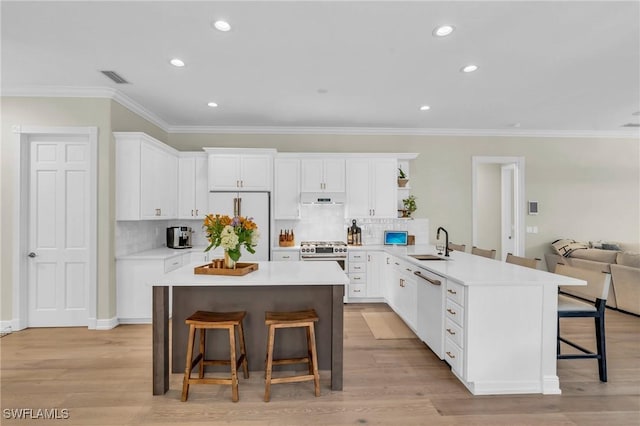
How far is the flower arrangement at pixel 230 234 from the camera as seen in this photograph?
8.61 feet

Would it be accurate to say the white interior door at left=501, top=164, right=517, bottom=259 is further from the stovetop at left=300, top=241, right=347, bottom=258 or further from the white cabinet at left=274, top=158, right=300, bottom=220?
the white cabinet at left=274, top=158, right=300, bottom=220

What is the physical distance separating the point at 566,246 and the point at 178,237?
249 inches

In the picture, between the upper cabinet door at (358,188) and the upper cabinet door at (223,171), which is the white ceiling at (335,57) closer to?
the upper cabinet door at (223,171)

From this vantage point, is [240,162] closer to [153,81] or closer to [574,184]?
[153,81]

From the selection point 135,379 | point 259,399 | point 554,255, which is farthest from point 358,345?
point 554,255

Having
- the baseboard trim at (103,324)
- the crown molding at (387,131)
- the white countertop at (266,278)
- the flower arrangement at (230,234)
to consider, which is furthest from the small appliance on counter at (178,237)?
the flower arrangement at (230,234)

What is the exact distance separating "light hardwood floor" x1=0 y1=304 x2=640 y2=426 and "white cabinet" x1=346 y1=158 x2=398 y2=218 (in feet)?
7.97

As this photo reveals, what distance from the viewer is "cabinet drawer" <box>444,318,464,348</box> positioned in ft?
8.74

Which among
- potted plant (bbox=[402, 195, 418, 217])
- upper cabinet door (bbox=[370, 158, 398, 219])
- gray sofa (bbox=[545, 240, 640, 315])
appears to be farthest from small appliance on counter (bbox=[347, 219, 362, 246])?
gray sofa (bbox=[545, 240, 640, 315])

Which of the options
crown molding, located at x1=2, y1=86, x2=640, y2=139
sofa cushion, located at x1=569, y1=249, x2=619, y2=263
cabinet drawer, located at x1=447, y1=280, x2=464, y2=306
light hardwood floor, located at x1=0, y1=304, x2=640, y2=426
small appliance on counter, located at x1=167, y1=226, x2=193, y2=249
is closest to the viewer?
light hardwood floor, located at x1=0, y1=304, x2=640, y2=426

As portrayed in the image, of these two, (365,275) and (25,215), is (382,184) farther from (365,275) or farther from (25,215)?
(25,215)

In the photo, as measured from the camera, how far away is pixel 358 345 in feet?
11.7

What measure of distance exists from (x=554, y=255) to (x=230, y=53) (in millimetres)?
5908

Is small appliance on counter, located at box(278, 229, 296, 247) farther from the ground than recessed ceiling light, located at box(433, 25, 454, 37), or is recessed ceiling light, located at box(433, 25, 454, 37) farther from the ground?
recessed ceiling light, located at box(433, 25, 454, 37)
